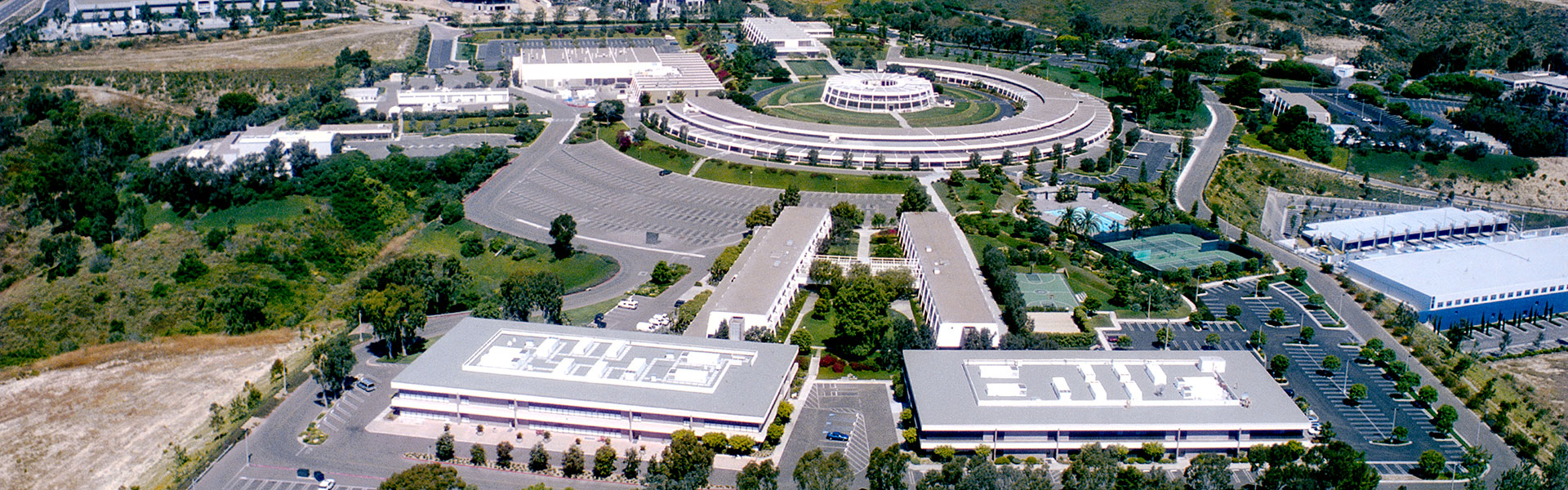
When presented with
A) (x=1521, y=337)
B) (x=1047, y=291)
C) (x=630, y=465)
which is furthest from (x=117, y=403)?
(x=1521, y=337)

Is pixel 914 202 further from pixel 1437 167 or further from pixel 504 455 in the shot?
pixel 1437 167

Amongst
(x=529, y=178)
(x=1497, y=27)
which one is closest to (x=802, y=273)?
(x=529, y=178)

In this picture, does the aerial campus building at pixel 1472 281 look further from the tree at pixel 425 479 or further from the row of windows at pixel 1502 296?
the tree at pixel 425 479

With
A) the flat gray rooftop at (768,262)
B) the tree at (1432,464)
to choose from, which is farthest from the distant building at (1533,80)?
the tree at (1432,464)

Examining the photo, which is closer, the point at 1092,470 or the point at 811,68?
the point at 1092,470

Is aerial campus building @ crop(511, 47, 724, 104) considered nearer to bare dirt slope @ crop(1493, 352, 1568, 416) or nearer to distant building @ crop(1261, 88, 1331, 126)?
distant building @ crop(1261, 88, 1331, 126)

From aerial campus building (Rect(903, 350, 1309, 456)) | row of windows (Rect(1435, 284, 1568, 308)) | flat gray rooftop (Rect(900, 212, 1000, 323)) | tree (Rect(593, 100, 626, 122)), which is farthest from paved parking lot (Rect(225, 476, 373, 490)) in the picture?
tree (Rect(593, 100, 626, 122))

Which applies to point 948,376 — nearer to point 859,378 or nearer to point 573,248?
point 859,378
